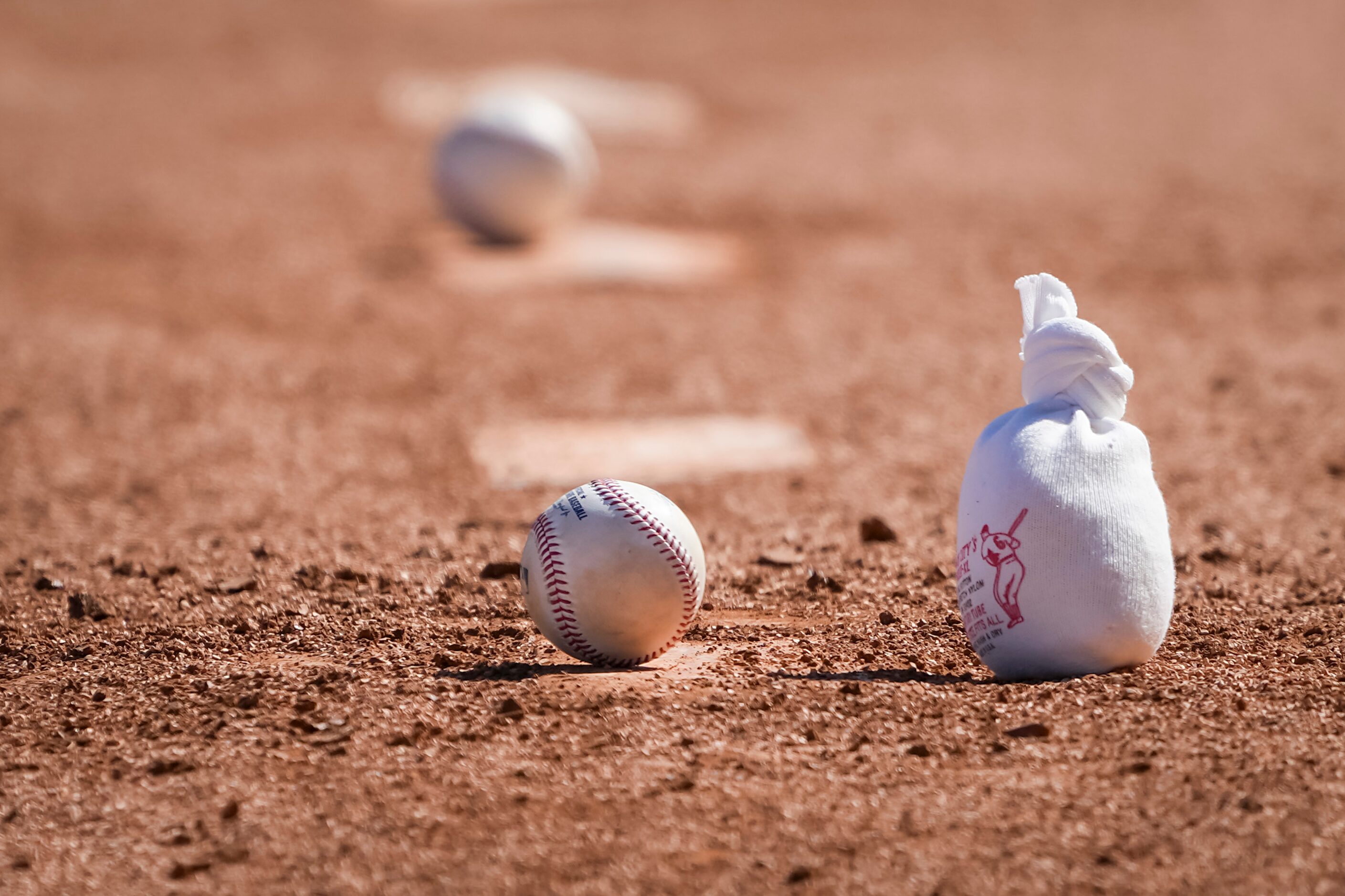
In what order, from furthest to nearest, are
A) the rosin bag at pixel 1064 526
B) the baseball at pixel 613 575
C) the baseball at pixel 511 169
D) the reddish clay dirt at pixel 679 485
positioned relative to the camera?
the baseball at pixel 511 169
the baseball at pixel 613 575
the rosin bag at pixel 1064 526
the reddish clay dirt at pixel 679 485

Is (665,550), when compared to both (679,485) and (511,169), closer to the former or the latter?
(679,485)

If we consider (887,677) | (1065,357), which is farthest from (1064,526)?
(887,677)

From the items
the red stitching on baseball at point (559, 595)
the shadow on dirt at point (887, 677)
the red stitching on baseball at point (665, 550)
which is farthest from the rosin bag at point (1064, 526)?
the red stitching on baseball at point (559, 595)

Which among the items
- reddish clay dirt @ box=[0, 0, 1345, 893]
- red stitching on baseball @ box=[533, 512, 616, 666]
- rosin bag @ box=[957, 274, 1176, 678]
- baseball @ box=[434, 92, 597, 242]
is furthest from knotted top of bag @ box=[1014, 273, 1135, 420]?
baseball @ box=[434, 92, 597, 242]

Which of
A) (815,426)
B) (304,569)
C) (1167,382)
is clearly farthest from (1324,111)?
(304,569)

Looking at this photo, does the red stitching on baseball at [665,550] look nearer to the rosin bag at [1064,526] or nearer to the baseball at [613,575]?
the baseball at [613,575]

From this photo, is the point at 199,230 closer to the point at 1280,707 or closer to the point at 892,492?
the point at 892,492
